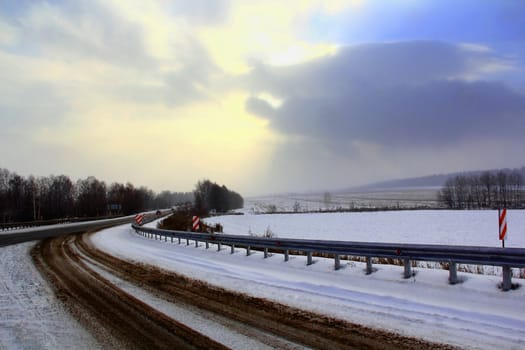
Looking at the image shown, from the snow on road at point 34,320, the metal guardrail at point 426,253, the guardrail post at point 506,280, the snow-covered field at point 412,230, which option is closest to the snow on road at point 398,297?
the guardrail post at point 506,280

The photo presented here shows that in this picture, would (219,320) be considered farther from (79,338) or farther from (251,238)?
(251,238)

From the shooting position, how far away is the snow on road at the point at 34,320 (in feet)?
17.5

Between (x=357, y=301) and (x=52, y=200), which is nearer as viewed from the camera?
(x=357, y=301)

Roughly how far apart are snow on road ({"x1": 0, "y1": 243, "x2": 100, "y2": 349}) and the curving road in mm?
258

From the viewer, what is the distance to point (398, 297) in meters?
7.13

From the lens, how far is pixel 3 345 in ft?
17.2

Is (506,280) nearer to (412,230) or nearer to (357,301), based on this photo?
(357,301)

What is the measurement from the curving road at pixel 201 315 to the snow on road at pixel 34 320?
258 millimetres

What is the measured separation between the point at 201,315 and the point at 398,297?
3928 millimetres

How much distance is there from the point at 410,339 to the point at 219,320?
3103 mm

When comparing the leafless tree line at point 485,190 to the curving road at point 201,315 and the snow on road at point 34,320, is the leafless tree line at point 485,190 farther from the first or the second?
the snow on road at point 34,320

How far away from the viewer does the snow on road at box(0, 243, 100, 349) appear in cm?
532

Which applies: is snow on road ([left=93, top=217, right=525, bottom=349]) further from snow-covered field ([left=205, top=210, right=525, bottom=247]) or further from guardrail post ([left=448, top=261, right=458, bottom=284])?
snow-covered field ([left=205, top=210, right=525, bottom=247])

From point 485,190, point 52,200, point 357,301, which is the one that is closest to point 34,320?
point 357,301
